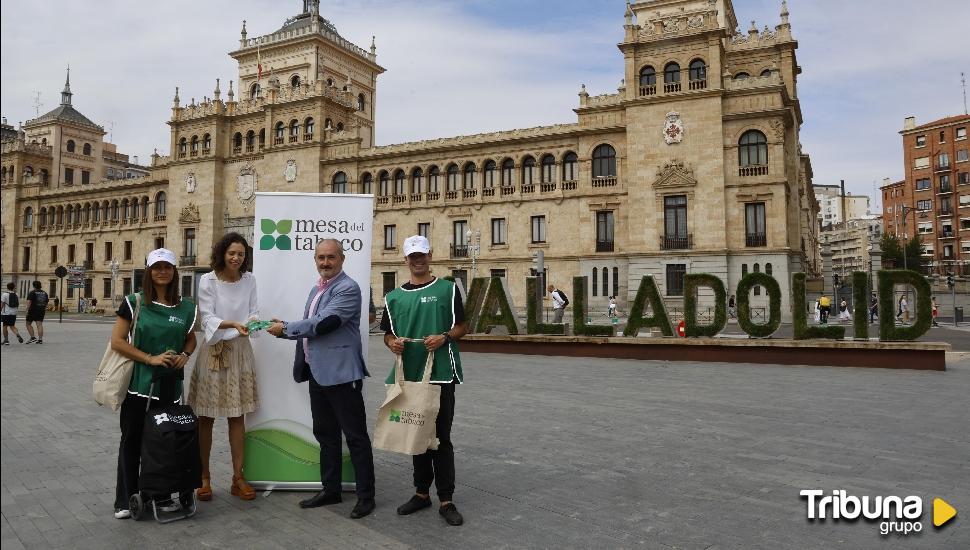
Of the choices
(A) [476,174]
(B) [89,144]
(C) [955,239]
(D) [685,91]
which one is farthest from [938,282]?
(B) [89,144]

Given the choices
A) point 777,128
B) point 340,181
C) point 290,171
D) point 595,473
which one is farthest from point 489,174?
point 595,473

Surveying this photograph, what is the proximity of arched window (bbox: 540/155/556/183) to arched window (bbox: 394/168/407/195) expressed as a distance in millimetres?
9453

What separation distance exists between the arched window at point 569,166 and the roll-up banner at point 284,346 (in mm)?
32201

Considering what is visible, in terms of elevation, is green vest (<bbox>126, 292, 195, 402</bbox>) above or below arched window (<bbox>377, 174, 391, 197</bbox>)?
below

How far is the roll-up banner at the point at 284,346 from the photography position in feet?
17.5

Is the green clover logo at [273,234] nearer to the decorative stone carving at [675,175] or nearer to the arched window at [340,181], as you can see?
the decorative stone carving at [675,175]

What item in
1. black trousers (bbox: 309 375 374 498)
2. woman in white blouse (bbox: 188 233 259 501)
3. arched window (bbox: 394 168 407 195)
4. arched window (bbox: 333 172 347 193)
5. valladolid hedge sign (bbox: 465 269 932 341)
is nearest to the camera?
black trousers (bbox: 309 375 374 498)

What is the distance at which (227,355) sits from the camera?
200 inches

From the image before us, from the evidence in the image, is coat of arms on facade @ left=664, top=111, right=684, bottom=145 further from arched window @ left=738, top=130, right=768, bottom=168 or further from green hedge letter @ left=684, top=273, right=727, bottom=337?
green hedge letter @ left=684, top=273, right=727, bottom=337

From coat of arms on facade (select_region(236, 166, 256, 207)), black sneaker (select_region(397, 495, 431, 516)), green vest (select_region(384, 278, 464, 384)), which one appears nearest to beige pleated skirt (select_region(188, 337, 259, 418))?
Answer: green vest (select_region(384, 278, 464, 384))

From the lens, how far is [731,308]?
32.5m

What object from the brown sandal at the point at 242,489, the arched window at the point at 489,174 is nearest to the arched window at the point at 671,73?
the arched window at the point at 489,174

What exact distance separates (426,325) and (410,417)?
0.65 meters

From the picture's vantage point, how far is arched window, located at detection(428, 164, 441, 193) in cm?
4059
